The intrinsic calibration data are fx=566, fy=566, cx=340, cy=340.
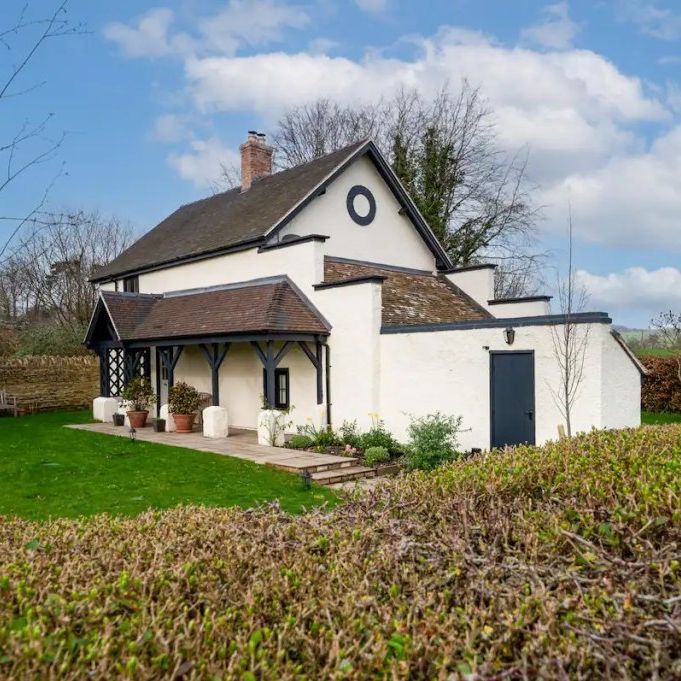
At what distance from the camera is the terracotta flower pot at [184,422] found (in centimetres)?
1565

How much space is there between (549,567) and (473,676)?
0.88m

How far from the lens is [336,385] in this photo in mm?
14336

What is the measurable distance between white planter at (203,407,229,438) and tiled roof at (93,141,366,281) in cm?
482

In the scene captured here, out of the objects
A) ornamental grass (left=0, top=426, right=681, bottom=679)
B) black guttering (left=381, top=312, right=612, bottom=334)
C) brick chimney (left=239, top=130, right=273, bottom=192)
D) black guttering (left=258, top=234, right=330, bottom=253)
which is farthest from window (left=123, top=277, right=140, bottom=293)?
ornamental grass (left=0, top=426, right=681, bottom=679)

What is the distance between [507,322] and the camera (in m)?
11.5

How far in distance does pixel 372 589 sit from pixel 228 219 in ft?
57.2

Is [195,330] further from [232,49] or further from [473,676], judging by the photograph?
[473,676]

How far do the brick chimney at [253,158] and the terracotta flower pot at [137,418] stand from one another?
29.0 feet

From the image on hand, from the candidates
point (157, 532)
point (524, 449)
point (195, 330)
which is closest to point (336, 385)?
point (195, 330)

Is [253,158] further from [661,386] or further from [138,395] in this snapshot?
[661,386]

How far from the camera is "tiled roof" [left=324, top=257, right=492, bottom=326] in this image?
1492 cm

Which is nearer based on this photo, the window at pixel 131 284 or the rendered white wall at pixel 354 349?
the rendered white wall at pixel 354 349

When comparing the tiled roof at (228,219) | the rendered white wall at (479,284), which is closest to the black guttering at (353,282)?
the tiled roof at (228,219)

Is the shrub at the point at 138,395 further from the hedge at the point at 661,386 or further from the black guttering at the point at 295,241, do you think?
the hedge at the point at 661,386
